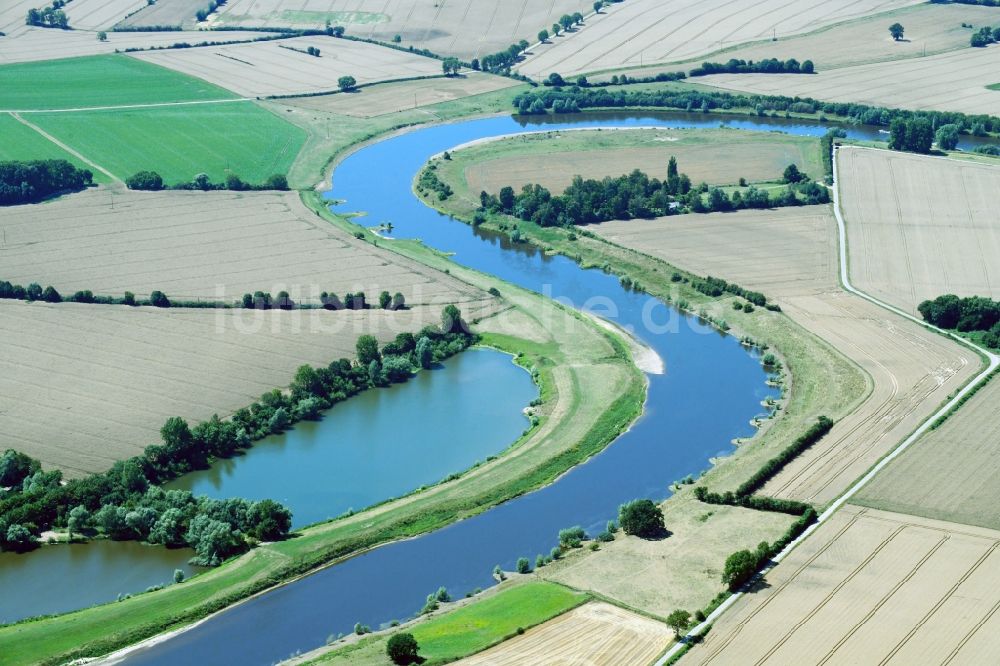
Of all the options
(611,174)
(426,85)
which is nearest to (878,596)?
(611,174)

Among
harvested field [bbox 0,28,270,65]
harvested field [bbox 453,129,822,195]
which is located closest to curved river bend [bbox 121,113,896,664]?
harvested field [bbox 453,129,822,195]

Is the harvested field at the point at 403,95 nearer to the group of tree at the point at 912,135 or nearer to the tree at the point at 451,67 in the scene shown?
the tree at the point at 451,67

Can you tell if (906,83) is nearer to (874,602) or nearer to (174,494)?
(874,602)

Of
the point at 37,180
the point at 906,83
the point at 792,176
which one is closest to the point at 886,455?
the point at 792,176

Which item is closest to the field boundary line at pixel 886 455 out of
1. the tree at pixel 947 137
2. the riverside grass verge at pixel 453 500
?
the riverside grass verge at pixel 453 500

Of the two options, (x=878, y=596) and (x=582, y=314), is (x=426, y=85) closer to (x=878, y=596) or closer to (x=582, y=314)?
(x=582, y=314)
